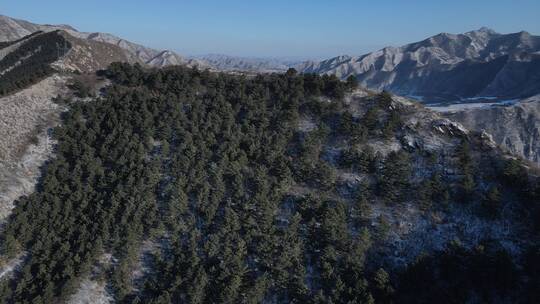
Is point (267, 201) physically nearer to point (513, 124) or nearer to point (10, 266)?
point (10, 266)

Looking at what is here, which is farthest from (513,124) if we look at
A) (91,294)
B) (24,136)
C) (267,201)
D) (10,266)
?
(10,266)

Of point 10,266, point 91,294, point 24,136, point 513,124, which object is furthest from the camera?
point 513,124

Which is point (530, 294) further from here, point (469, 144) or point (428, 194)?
point (469, 144)

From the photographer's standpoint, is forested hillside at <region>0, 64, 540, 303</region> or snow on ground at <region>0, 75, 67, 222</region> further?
snow on ground at <region>0, 75, 67, 222</region>

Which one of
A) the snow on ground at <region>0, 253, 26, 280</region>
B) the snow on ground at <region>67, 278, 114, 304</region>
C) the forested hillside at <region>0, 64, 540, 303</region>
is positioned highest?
the forested hillside at <region>0, 64, 540, 303</region>

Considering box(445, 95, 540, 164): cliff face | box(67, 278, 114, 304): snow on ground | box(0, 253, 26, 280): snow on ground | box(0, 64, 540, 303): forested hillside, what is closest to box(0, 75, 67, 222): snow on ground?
box(0, 64, 540, 303): forested hillside

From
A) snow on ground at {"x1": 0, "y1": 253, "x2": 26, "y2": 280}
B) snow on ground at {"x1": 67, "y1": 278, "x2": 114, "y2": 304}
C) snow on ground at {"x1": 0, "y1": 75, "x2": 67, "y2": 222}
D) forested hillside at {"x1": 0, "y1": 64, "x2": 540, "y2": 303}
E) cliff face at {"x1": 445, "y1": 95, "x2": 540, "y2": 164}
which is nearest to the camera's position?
snow on ground at {"x1": 67, "y1": 278, "x2": 114, "y2": 304}

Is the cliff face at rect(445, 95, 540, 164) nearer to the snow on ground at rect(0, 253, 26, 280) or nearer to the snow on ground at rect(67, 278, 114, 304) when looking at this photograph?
the snow on ground at rect(67, 278, 114, 304)
